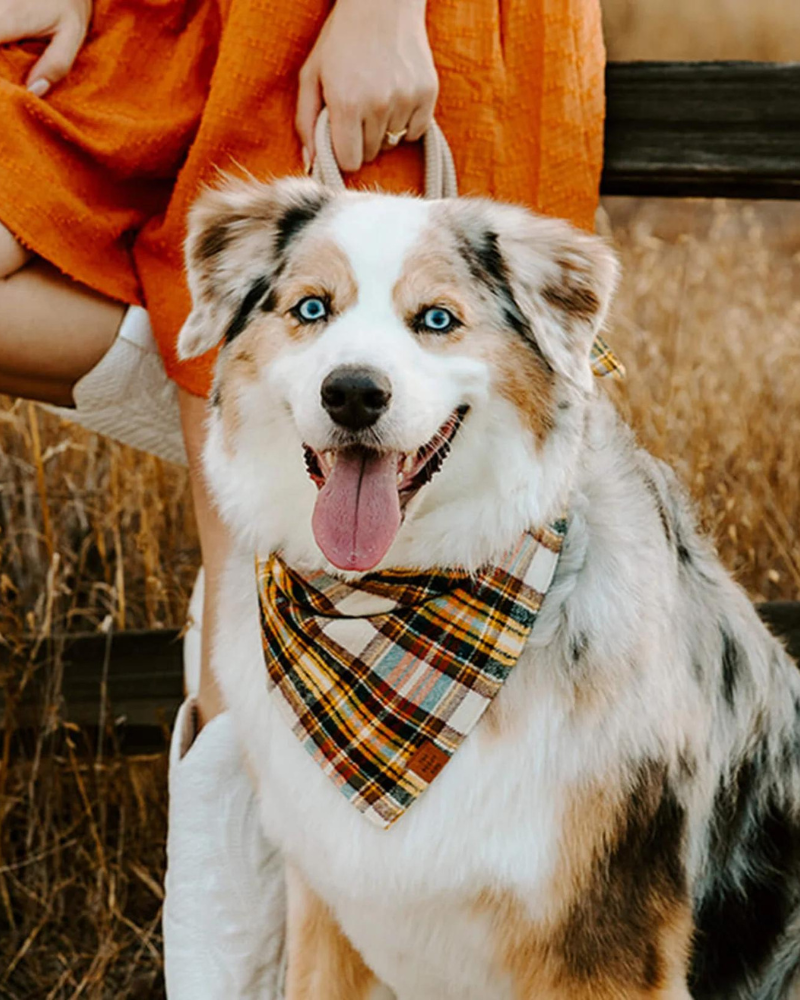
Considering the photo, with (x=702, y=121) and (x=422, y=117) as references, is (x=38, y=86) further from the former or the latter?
(x=702, y=121)

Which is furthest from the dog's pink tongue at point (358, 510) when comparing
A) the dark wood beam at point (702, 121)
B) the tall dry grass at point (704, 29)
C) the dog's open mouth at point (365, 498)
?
the tall dry grass at point (704, 29)

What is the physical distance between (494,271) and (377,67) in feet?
1.13

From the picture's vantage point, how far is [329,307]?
5.37 ft

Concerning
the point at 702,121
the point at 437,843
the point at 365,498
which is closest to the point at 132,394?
the point at 365,498

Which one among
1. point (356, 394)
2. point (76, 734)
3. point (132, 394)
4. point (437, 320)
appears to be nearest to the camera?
point (356, 394)

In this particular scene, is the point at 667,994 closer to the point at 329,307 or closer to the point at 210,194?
the point at 329,307

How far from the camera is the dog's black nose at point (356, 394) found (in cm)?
147

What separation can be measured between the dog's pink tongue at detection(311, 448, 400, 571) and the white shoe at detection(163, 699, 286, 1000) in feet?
1.94

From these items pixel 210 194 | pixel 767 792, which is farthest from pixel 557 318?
pixel 767 792

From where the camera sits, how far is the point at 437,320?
1619 mm

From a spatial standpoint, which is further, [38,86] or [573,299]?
[38,86]

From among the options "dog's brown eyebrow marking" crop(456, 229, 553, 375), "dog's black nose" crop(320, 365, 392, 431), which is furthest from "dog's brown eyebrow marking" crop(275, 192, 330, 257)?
"dog's black nose" crop(320, 365, 392, 431)

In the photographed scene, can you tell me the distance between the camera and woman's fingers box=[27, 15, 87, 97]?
1854mm

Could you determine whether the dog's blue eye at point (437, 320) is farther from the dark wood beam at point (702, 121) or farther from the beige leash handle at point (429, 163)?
the dark wood beam at point (702, 121)
